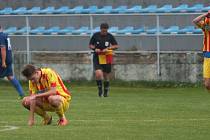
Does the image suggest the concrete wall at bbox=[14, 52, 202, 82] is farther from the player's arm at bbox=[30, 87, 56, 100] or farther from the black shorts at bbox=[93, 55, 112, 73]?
the player's arm at bbox=[30, 87, 56, 100]

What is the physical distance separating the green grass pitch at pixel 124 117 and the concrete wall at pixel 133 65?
1134 millimetres

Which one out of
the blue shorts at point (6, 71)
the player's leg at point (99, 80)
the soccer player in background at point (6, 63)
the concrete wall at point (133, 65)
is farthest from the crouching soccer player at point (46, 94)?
the concrete wall at point (133, 65)

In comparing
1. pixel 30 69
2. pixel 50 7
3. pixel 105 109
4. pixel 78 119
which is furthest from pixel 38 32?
pixel 30 69

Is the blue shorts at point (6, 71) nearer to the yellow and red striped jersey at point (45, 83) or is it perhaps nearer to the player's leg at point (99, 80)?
the player's leg at point (99, 80)

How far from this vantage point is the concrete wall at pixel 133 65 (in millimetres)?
27406

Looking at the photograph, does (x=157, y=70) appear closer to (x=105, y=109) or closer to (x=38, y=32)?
(x=38, y=32)

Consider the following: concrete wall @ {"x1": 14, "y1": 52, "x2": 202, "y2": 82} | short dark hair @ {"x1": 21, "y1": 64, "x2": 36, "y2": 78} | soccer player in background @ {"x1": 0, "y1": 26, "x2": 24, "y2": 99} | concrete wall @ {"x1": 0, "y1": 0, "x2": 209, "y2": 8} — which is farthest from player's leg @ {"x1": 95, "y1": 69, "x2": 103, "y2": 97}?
short dark hair @ {"x1": 21, "y1": 64, "x2": 36, "y2": 78}

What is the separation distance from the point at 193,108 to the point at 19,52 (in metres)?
12.0

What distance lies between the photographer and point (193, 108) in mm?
19047

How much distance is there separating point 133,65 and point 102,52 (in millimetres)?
3808

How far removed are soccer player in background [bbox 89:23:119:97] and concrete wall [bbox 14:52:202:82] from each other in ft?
11.4

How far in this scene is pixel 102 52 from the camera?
80.3 feet

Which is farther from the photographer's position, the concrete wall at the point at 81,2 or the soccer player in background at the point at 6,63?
the concrete wall at the point at 81,2

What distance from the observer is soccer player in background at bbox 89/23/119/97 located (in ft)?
80.0
